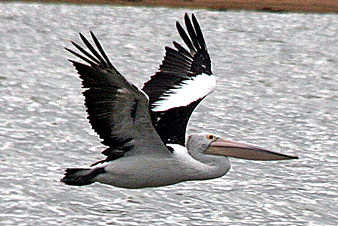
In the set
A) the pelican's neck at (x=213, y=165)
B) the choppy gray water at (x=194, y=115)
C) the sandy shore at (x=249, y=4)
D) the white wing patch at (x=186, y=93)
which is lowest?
the choppy gray water at (x=194, y=115)

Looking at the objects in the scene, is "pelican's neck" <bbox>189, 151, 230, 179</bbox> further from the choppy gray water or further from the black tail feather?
the choppy gray water

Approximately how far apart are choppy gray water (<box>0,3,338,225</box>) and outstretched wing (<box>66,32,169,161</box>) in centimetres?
206

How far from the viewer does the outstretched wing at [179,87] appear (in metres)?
8.49

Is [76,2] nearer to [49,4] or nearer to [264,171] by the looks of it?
[49,4]

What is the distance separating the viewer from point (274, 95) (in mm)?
18078

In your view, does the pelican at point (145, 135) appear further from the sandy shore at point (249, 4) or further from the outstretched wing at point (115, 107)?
the sandy shore at point (249, 4)

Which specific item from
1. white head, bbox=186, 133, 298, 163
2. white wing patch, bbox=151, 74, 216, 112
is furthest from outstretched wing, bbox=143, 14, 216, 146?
white head, bbox=186, 133, 298, 163

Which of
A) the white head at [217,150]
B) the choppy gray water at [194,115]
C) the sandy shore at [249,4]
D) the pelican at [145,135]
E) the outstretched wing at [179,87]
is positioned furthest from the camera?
the sandy shore at [249,4]

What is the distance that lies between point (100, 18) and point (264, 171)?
16.1 meters

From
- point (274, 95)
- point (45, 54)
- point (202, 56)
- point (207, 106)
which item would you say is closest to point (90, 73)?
point (202, 56)

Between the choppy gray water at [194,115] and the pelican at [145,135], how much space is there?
1.49 metres

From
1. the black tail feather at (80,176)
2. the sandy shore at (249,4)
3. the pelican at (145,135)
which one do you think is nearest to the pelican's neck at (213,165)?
the pelican at (145,135)

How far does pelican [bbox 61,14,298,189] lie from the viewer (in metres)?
7.14

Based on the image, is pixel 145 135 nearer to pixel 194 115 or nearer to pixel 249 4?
pixel 194 115
